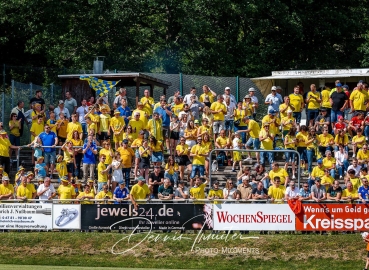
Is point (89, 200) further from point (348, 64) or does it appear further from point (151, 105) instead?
point (348, 64)

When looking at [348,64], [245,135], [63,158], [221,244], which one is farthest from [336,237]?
[348,64]

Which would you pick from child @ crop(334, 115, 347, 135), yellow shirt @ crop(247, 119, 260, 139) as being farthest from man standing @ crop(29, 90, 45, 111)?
child @ crop(334, 115, 347, 135)

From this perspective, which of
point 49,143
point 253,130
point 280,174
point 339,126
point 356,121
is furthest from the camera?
point 356,121

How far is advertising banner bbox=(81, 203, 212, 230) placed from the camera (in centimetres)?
2748

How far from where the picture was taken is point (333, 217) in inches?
1077

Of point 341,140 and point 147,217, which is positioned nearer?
point 147,217

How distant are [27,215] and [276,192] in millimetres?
6957

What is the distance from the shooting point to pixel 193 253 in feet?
89.4

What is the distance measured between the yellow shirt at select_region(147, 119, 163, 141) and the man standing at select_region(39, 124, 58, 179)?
2.95 metres

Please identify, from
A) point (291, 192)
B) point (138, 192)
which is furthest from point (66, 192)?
point (291, 192)

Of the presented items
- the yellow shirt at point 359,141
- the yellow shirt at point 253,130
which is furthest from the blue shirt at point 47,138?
the yellow shirt at point 359,141

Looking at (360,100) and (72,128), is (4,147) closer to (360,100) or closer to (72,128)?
(72,128)

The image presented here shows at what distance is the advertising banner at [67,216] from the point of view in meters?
27.5

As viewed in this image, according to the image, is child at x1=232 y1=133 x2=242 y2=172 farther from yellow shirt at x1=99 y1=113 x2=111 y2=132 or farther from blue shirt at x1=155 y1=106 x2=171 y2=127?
yellow shirt at x1=99 y1=113 x2=111 y2=132
